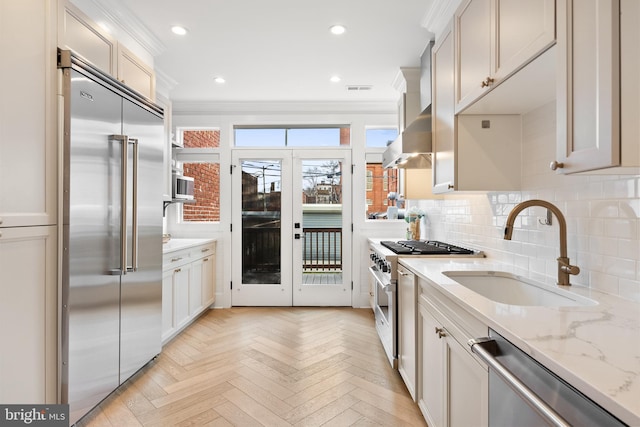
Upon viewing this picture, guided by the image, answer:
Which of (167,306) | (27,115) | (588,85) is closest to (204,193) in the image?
(167,306)

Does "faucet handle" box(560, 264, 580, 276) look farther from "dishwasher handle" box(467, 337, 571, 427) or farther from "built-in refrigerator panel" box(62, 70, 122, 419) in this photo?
"built-in refrigerator panel" box(62, 70, 122, 419)

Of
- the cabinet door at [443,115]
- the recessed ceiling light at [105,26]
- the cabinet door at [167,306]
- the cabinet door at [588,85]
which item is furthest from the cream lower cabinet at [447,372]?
the recessed ceiling light at [105,26]

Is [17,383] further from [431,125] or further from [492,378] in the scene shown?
[431,125]

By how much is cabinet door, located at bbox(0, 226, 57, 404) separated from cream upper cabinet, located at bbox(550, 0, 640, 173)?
2.27 meters

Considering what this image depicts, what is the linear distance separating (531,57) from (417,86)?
7.11ft

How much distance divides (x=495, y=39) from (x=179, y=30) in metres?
2.36

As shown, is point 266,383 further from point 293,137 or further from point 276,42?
point 293,137

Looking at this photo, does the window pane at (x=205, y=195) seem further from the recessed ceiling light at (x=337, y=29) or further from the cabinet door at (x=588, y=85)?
the cabinet door at (x=588, y=85)

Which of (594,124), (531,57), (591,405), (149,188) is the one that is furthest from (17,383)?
(531,57)

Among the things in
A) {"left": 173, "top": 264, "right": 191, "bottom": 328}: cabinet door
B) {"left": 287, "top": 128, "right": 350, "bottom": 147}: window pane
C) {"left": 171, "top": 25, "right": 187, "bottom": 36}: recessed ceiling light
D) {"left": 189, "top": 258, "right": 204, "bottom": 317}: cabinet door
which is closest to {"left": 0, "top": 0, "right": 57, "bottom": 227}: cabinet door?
{"left": 171, "top": 25, "right": 187, "bottom": 36}: recessed ceiling light

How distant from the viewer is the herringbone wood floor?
6.55 feet

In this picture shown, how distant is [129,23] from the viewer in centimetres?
249

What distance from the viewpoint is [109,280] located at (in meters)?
2.04

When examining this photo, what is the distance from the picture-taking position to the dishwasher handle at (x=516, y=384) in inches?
28.0
